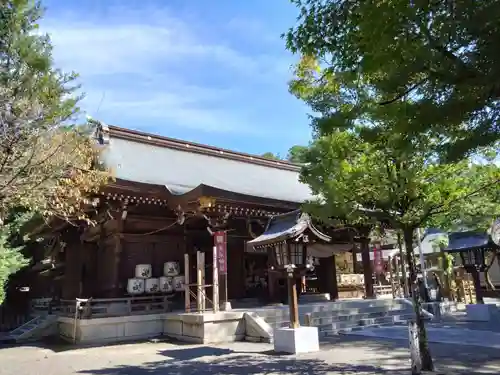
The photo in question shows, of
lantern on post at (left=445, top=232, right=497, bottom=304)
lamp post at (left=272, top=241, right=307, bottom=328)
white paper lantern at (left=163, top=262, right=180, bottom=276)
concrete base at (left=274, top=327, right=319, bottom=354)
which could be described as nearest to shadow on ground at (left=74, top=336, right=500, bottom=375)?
concrete base at (left=274, top=327, right=319, bottom=354)

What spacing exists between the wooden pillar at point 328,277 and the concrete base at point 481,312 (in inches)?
217

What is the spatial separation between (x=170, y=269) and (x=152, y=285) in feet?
2.68

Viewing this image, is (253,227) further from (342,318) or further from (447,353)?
(447,353)

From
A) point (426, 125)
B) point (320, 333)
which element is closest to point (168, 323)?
point (320, 333)

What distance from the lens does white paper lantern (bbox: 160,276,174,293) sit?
46.8 ft

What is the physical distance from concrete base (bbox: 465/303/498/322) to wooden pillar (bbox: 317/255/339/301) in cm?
550

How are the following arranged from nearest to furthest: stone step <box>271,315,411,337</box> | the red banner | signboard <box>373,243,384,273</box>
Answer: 1. stone step <box>271,315,411,337</box>
2. the red banner
3. signboard <box>373,243,384,273</box>

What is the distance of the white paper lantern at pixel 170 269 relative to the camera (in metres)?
14.5

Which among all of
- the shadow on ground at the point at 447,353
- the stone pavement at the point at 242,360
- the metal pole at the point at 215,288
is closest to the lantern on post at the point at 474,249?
the shadow on ground at the point at 447,353

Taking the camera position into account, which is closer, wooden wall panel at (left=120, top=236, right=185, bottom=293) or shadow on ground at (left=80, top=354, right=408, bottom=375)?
shadow on ground at (left=80, top=354, right=408, bottom=375)

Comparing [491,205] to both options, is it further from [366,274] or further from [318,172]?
[366,274]

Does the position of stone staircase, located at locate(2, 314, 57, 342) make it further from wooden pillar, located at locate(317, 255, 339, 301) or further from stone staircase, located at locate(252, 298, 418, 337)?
wooden pillar, located at locate(317, 255, 339, 301)

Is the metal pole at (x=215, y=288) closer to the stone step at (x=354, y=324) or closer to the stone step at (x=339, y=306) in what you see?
the stone step at (x=339, y=306)

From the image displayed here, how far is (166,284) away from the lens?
47.0 feet
